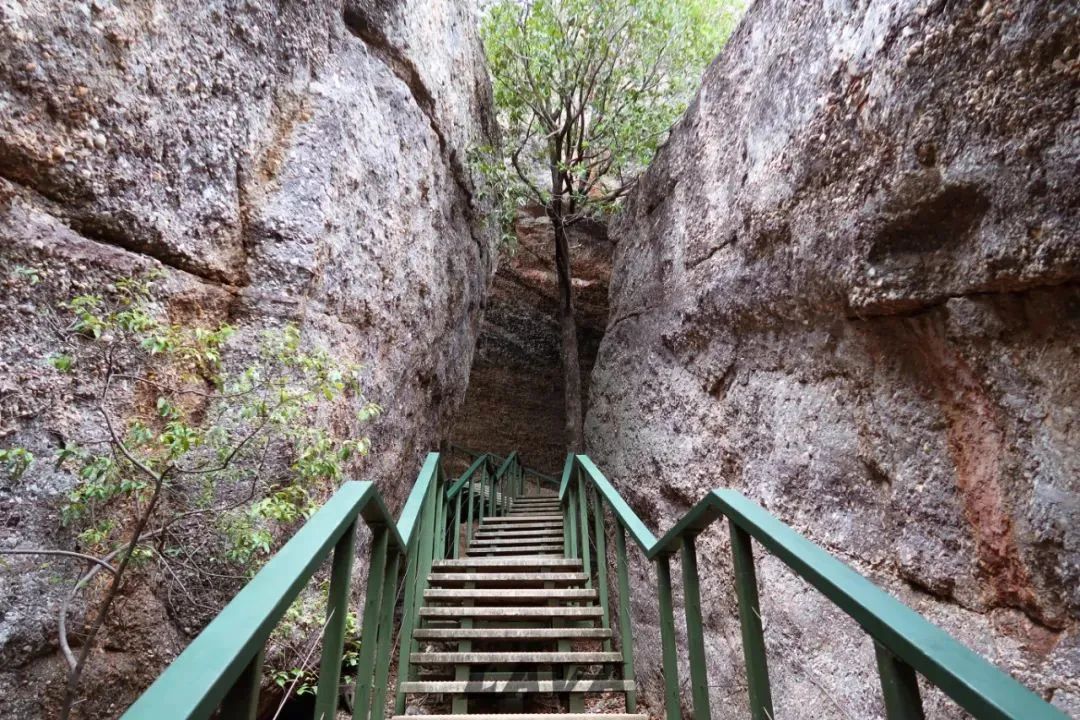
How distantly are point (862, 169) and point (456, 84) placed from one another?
4.60 metres

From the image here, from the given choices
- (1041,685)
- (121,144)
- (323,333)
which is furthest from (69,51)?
(1041,685)

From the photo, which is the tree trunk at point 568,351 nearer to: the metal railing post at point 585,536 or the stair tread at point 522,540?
the stair tread at point 522,540

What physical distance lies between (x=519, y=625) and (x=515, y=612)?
0.33m

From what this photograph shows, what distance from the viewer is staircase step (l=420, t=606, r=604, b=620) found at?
3.55 meters

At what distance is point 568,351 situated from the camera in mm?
8492

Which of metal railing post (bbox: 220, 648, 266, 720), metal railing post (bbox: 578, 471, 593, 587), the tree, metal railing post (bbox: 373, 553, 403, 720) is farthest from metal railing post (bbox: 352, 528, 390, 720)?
the tree

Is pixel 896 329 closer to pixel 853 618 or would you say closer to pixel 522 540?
pixel 853 618

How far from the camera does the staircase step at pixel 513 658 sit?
310 cm

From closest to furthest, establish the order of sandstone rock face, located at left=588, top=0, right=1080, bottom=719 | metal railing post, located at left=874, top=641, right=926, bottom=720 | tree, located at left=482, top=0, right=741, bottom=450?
metal railing post, located at left=874, top=641, right=926, bottom=720 < sandstone rock face, located at left=588, top=0, right=1080, bottom=719 < tree, located at left=482, top=0, right=741, bottom=450

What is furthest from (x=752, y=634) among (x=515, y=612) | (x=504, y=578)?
(x=504, y=578)

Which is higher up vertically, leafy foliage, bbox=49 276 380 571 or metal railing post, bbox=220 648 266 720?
leafy foliage, bbox=49 276 380 571

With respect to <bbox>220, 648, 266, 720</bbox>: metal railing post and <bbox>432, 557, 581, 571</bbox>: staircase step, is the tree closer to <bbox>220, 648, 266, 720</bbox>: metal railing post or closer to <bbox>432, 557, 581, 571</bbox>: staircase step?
<bbox>432, 557, 581, 571</bbox>: staircase step

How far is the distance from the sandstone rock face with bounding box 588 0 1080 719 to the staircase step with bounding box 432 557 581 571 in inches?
36.1

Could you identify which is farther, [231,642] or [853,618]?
[853,618]
